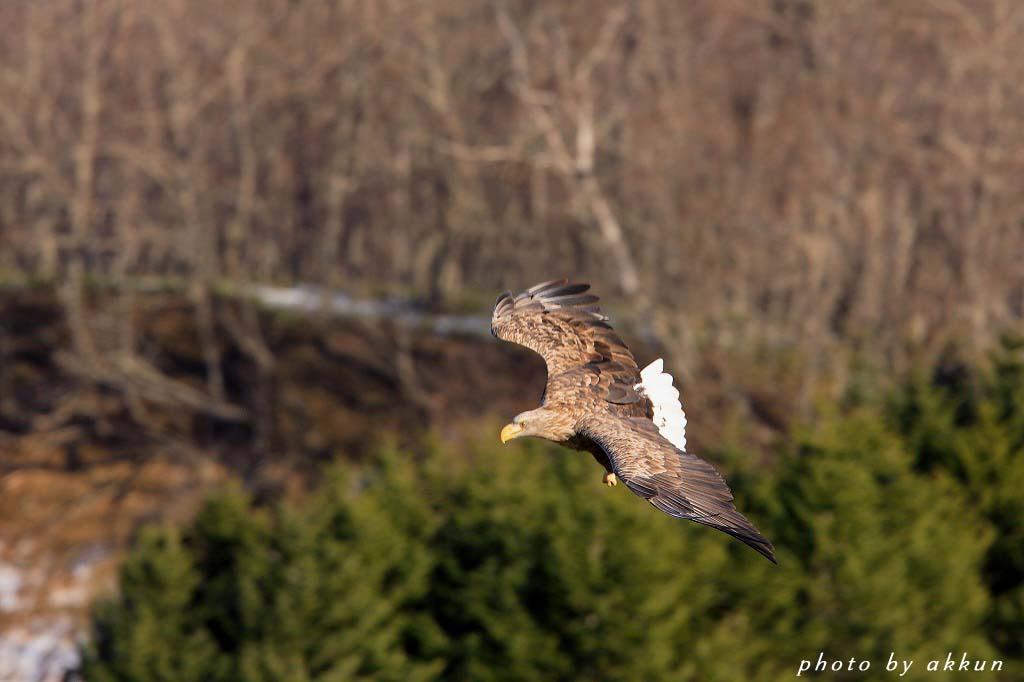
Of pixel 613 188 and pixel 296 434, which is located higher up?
pixel 613 188

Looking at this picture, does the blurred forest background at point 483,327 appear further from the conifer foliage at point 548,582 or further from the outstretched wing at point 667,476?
the outstretched wing at point 667,476

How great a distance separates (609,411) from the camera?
823 cm

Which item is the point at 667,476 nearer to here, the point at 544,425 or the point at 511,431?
the point at 544,425

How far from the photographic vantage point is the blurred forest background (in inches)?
693

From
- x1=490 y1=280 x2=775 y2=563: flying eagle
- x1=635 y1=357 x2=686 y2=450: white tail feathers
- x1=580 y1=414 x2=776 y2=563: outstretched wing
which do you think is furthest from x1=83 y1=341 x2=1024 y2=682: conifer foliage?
x1=580 y1=414 x2=776 y2=563: outstretched wing

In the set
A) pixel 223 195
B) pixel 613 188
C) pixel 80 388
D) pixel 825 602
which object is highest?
pixel 613 188

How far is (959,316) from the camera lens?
32.5 meters

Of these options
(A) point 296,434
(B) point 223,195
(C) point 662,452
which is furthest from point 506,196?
(C) point 662,452

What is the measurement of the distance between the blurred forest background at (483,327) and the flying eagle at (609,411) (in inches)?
294

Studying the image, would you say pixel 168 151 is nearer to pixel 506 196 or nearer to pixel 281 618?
pixel 506 196

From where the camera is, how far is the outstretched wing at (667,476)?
674cm

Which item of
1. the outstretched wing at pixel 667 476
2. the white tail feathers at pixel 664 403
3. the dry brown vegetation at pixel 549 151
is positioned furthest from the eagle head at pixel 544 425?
the dry brown vegetation at pixel 549 151

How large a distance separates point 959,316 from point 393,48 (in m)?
14.7

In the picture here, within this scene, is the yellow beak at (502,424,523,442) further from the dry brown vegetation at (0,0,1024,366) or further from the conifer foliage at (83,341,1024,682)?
the dry brown vegetation at (0,0,1024,366)
